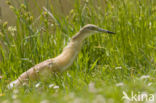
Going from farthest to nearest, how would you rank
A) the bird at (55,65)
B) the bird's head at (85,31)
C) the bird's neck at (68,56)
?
1. the bird's head at (85,31)
2. the bird's neck at (68,56)
3. the bird at (55,65)

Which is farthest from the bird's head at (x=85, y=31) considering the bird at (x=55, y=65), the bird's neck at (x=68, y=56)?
the bird's neck at (x=68, y=56)

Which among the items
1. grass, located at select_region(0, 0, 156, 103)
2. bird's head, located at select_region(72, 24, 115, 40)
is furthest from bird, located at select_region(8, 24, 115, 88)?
A: grass, located at select_region(0, 0, 156, 103)

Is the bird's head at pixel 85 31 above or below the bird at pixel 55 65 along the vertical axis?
above

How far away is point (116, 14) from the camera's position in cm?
584

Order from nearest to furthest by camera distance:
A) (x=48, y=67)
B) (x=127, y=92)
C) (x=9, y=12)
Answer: (x=127, y=92), (x=48, y=67), (x=9, y=12)

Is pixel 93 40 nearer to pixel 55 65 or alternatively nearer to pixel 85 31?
pixel 85 31

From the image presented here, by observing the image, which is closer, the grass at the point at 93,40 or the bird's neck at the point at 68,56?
the bird's neck at the point at 68,56

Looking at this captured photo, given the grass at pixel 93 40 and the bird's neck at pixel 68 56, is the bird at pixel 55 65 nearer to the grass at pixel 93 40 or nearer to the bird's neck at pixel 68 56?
the bird's neck at pixel 68 56

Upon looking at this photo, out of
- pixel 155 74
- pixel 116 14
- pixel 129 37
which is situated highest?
pixel 116 14

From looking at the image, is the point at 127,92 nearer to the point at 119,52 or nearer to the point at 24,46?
the point at 119,52

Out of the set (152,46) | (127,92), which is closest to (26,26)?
(152,46)

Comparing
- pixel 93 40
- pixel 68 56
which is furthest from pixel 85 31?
pixel 93 40

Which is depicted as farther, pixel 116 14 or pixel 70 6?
pixel 70 6

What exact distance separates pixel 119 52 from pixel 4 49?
1988 millimetres
